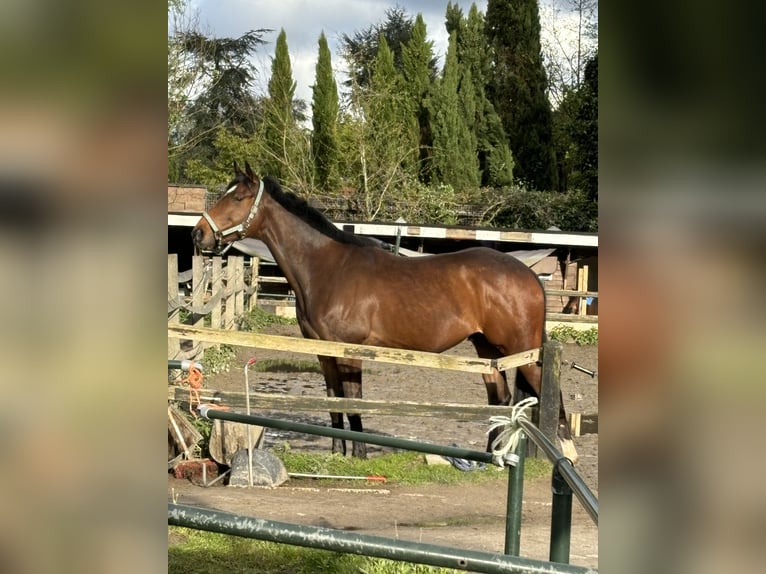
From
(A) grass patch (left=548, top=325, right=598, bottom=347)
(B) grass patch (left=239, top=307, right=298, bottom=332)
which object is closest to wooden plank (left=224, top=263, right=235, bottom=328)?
(B) grass patch (left=239, top=307, right=298, bottom=332)

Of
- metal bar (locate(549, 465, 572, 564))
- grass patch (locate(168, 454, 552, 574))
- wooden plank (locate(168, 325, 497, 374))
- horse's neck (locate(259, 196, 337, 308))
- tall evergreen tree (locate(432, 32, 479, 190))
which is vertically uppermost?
tall evergreen tree (locate(432, 32, 479, 190))

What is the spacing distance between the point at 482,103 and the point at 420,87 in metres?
1.88

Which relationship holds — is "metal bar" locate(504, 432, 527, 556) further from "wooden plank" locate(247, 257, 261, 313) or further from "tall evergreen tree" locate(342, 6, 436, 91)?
"tall evergreen tree" locate(342, 6, 436, 91)

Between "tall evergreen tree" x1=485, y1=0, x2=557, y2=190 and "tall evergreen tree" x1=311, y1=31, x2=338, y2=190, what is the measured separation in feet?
17.1

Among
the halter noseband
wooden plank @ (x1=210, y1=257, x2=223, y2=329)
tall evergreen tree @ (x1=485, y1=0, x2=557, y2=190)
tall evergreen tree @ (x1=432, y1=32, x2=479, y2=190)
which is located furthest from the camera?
tall evergreen tree @ (x1=485, y1=0, x2=557, y2=190)

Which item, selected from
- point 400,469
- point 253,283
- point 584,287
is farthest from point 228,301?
point 584,287

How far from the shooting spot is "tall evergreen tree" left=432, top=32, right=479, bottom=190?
2014 centimetres

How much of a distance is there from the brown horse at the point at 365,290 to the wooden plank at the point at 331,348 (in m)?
0.87
